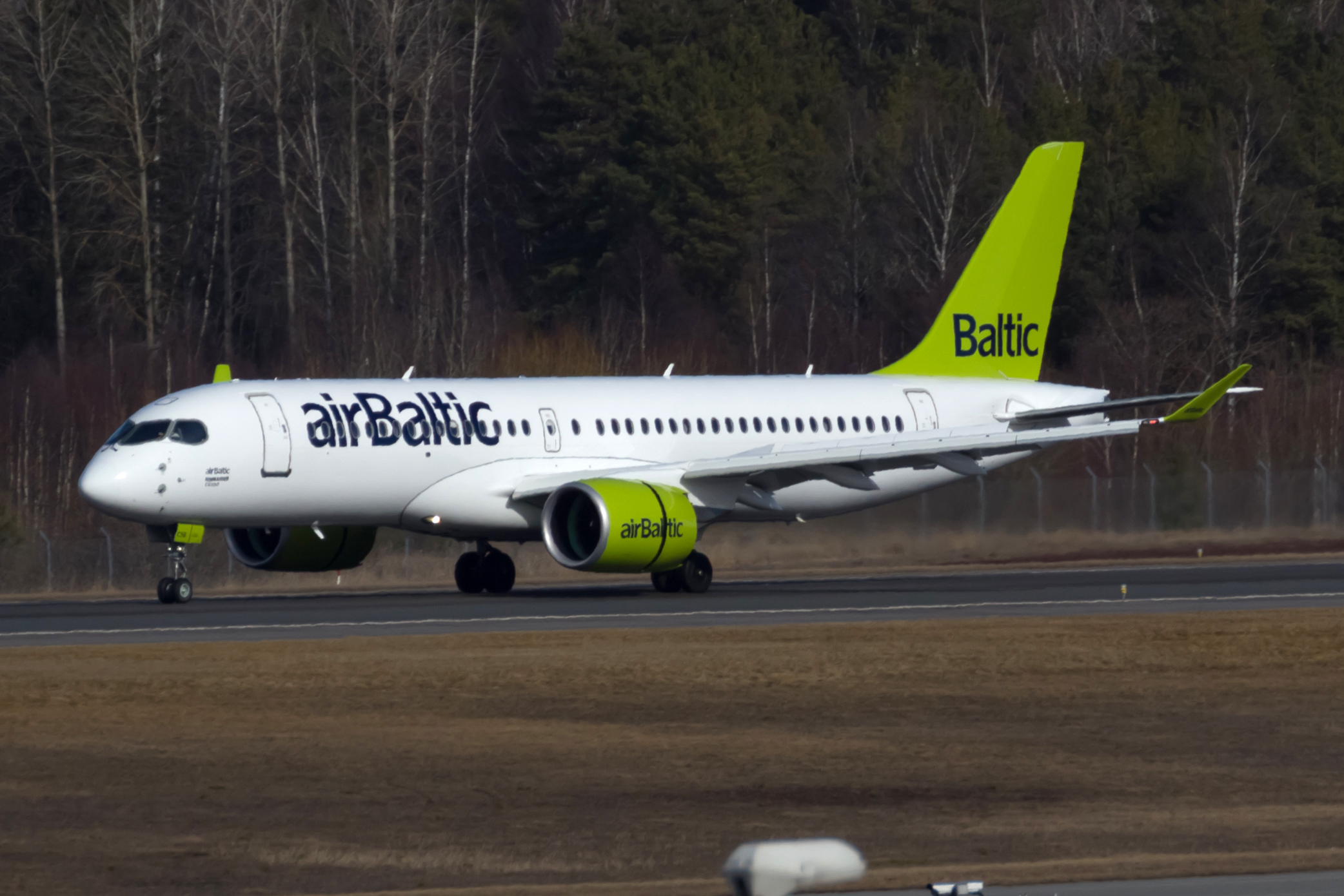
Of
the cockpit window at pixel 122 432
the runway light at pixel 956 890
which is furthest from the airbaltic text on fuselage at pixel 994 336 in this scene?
the runway light at pixel 956 890

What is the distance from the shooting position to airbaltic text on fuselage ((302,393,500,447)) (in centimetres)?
3275

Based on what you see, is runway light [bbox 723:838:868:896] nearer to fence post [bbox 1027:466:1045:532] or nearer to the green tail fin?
the green tail fin

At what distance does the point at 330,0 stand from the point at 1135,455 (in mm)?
41988

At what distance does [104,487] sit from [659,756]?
15410 millimetres

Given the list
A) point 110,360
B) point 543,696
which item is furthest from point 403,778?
point 110,360

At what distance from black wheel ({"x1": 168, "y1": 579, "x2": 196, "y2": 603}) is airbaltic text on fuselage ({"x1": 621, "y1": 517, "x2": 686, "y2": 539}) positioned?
21.6 feet

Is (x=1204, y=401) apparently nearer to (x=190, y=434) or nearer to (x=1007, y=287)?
→ (x=1007, y=287)

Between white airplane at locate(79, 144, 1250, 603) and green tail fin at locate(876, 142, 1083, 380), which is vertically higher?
green tail fin at locate(876, 142, 1083, 380)

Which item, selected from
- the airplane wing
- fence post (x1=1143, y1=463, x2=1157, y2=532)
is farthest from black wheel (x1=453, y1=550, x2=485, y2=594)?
fence post (x1=1143, y1=463, x2=1157, y2=532)

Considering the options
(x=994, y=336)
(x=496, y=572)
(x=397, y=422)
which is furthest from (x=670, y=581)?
(x=994, y=336)

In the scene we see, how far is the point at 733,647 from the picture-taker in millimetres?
25750

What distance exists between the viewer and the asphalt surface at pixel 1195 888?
38.0 feet

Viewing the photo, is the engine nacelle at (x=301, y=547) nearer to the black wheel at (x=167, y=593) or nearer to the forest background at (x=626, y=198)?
the black wheel at (x=167, y=593)

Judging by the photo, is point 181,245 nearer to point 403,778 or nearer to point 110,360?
point 110,360
